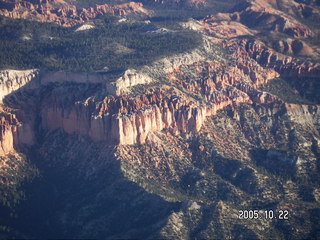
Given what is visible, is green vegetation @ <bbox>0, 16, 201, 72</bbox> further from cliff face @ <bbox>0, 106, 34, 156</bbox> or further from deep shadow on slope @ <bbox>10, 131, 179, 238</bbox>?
deep shadow on slope @ <bbox>10, 131, 179, 238</bbox>

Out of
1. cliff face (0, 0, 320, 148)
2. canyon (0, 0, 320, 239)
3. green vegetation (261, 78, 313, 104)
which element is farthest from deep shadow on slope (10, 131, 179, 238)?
green vegetation (261, 78, 313, 104)

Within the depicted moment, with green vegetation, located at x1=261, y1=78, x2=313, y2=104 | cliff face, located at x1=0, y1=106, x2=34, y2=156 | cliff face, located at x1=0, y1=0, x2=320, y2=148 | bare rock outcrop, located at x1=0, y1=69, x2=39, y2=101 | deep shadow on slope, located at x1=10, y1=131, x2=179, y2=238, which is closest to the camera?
deep shadow on slope, located at x1=10, y1=131, x2=179, y2=238

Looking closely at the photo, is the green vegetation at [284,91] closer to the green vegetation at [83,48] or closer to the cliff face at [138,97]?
the cliff face at [138,97]

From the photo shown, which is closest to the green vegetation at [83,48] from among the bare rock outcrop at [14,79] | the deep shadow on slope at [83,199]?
the bare rock outcrop at [14,79]

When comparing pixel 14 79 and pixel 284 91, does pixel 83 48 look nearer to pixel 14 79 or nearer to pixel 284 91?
pixel 14 79

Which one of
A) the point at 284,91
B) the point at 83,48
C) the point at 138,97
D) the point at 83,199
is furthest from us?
the point at 284,91

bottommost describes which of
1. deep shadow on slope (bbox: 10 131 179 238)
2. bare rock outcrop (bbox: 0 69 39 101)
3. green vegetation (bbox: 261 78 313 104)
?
deep shadow on slope (bbox: 10 131 179 238)

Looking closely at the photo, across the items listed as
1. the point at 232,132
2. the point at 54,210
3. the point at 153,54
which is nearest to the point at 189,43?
the point at 153,54

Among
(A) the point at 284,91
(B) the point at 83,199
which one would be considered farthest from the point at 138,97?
(A) the point at 284,91
